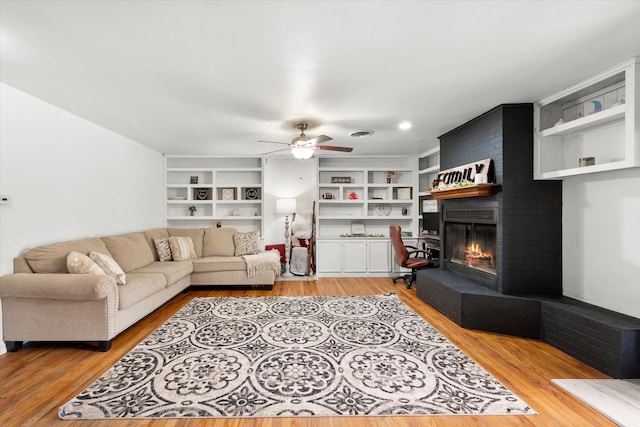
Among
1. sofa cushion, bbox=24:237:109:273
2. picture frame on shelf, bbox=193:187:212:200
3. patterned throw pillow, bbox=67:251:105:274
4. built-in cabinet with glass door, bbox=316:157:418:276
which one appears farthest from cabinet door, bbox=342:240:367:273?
Result: sofa cushion, bbox=24:237:109:273

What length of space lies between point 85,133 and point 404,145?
4814 millimetres

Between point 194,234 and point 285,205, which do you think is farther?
point 285,205

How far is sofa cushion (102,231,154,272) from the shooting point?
3.94 metres

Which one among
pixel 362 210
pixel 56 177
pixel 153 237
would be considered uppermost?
pixel 56 177

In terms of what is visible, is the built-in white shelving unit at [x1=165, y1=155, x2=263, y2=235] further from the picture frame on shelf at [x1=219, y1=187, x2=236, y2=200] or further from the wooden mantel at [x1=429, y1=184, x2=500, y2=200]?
the wooden mantel at [x1=429, y1=184, x2=500, y2=200]

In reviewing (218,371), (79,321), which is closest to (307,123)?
(218,371)

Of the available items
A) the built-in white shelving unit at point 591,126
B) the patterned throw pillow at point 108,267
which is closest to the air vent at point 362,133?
the built-in white shelving unit at point 591,126

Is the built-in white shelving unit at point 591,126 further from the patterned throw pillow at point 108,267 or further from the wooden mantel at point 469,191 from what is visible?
the patterned throw pillow at point 108,267

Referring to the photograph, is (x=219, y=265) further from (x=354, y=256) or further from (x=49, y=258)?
(x=354, y=256)

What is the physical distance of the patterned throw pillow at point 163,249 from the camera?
4.88 metres

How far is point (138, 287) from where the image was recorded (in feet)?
10.5

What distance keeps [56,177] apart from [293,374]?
11.2 feet

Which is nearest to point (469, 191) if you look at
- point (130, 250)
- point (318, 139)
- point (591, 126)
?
point (591, 126)

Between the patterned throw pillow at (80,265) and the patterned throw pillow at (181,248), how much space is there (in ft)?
6.22
